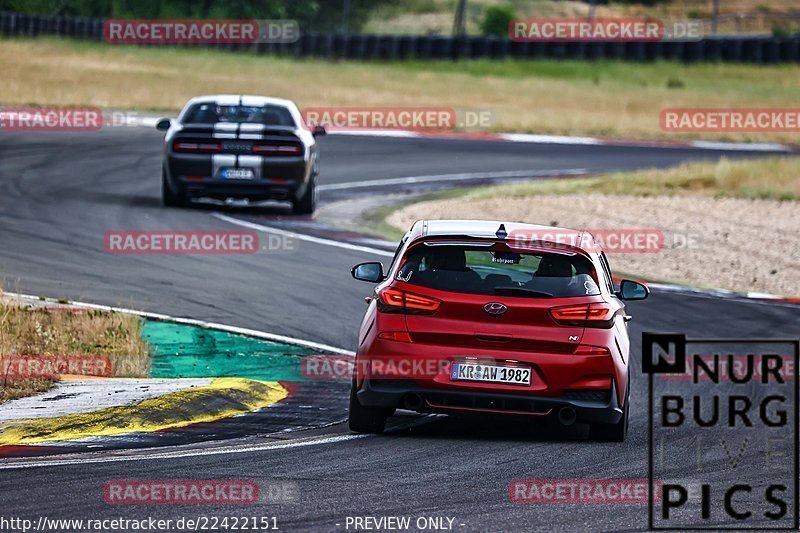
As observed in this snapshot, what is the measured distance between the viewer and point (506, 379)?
361 inches

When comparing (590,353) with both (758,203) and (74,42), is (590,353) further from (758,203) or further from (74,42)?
(74,42)

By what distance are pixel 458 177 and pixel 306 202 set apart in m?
8.13

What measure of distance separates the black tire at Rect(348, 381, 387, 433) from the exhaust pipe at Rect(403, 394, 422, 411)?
0.80 feet

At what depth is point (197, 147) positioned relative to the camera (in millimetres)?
20641

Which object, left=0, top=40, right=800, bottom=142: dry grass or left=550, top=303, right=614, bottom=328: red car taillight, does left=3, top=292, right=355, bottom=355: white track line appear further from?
left=0, top=40, right=800, bottom=142: dry grass

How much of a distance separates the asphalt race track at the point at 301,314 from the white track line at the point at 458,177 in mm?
318

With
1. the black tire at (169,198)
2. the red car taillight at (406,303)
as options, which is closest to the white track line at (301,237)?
the black tire at (169,198)

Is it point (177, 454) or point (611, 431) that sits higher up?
point (177, 454)

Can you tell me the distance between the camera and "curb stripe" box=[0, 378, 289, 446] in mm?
8906

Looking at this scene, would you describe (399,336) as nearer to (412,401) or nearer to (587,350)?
(412,401)

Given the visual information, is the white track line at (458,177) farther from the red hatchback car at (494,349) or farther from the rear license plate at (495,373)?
the rear license plate at (495,373)

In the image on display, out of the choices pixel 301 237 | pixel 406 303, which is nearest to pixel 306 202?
pixel 301 237

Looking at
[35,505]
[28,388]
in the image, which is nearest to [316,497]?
[35,505]

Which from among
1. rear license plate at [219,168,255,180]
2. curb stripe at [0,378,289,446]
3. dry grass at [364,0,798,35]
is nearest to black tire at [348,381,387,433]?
curb stripe at [0,378,289,446]
